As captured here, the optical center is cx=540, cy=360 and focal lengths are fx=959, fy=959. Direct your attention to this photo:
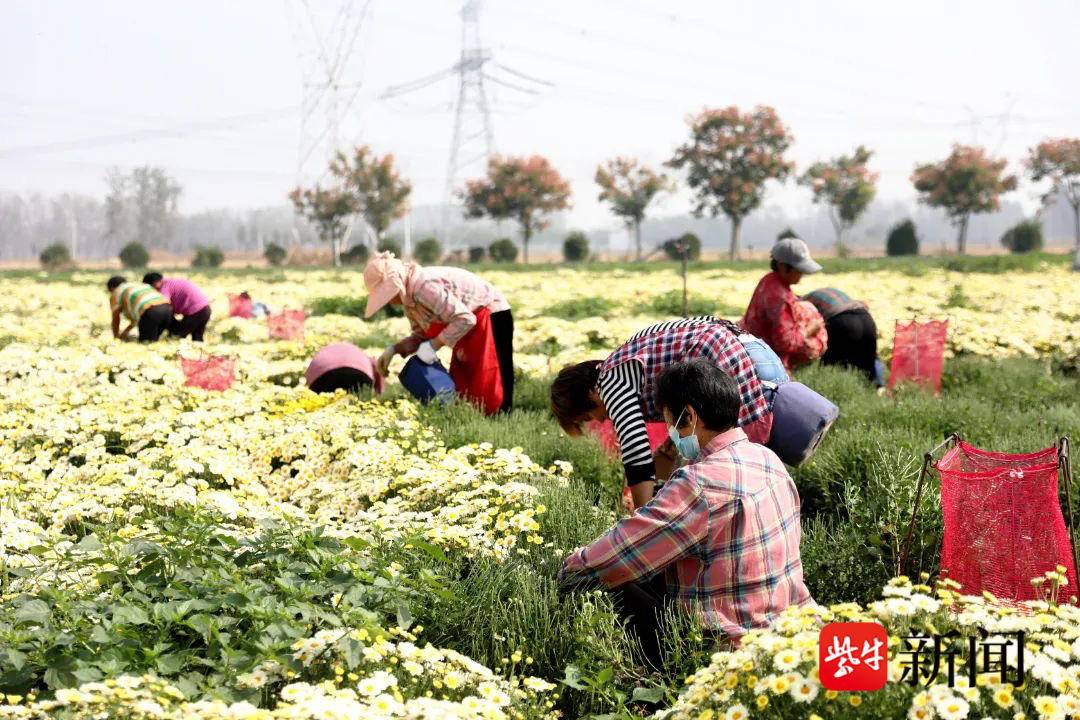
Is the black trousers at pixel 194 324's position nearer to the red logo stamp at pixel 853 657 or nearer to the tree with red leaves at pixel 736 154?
the red logo stamp at pixel 853 657

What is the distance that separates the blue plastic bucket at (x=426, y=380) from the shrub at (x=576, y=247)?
3594 cm

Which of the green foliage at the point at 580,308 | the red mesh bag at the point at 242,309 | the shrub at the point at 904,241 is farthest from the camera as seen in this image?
the shrub at the point at 904,241

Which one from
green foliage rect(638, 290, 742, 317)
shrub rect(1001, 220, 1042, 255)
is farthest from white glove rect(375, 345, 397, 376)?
shrub rect(1001, 220, 1042, 255)

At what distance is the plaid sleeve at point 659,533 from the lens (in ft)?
8.55

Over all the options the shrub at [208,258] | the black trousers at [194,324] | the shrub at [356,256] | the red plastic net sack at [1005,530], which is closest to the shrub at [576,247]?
the shrub at [356,256]

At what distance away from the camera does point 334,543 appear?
10.2 ft

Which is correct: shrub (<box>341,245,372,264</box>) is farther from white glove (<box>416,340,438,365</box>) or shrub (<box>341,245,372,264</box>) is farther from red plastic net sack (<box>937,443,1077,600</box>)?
red plastic net sack (<box>937,443,1077,600</box>)

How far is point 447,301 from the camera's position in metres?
5.63

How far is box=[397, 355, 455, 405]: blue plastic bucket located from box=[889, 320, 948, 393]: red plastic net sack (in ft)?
11.1

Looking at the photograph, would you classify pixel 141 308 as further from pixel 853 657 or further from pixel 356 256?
pixel 356 256

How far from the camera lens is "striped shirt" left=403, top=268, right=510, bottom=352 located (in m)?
5.64

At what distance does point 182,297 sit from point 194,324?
1.03ft

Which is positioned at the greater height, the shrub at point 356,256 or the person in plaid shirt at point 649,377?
the shrub at point 356,256

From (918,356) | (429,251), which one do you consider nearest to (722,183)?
(429,251)
